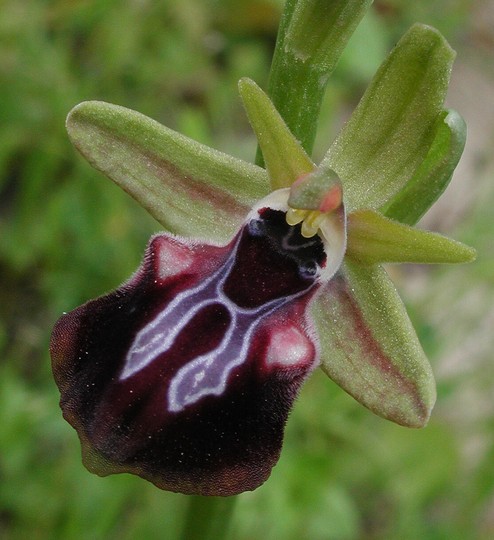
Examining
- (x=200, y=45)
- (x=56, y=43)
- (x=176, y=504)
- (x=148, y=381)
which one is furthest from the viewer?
(x=200, y=45)

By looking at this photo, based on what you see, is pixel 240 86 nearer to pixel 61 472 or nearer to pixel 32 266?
pixel 61 472

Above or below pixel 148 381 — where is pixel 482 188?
below

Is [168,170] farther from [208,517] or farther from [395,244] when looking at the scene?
[208,517]

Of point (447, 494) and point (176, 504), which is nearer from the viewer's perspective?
point (176, 504)

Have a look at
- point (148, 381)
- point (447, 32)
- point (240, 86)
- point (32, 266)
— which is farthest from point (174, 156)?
point (447, 32)

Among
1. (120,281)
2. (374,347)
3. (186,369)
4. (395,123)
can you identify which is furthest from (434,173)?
(120,281)

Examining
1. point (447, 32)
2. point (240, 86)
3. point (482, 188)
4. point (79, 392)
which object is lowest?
point (482, 188)

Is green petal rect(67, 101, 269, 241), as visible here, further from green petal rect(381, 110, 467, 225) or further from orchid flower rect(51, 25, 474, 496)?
green petal rect(381, 110, 467, 225)

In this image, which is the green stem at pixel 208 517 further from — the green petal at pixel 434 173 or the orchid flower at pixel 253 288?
the green petal at pixel 434 173
